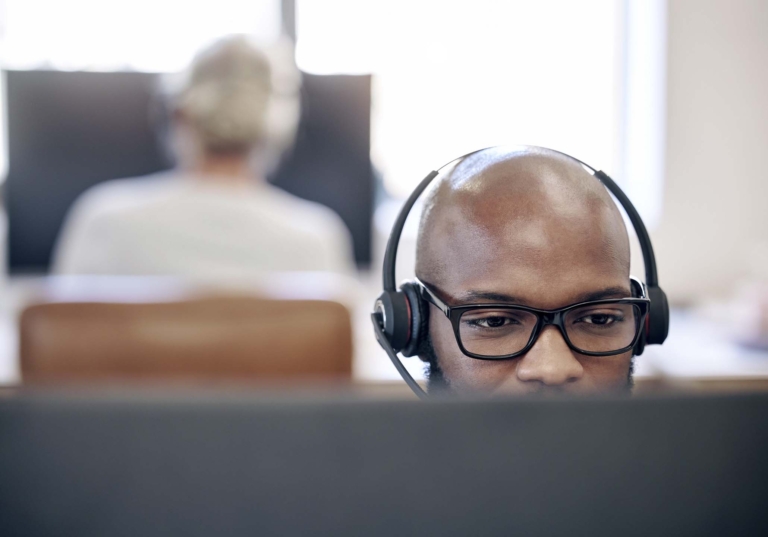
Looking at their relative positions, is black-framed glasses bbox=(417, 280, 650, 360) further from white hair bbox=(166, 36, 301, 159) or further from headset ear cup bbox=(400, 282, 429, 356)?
white hair bbox=(166, 36, 301, 159)

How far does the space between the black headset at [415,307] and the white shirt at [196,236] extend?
1.13m

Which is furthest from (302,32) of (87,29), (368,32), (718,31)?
(718,31)

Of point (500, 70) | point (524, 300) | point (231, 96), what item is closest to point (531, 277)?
point (524, 300)

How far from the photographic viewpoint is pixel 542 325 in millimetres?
581

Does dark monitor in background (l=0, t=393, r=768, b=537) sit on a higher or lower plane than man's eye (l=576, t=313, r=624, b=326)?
higher

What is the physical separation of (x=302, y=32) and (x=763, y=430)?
2372 mm

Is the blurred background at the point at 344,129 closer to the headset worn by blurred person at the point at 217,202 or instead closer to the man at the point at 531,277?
the headset worn by blurred person at the point at 217,202

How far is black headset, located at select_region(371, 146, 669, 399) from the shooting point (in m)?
0.63

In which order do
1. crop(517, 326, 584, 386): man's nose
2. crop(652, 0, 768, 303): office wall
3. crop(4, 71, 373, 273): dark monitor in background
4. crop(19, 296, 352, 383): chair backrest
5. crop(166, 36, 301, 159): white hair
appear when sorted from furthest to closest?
crop(652, 0, 768, 303): office wall, crop(4, 71, 373, 273): dark monitor in background, crop(166, 36, 301, 159): white hair, crop(19, 296, 352, 383): chair backrest, crop(517, 326, 584, 386): man's nose

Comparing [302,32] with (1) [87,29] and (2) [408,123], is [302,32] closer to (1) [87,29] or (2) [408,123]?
(2) [408,123]

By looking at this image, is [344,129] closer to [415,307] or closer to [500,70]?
[500,70]

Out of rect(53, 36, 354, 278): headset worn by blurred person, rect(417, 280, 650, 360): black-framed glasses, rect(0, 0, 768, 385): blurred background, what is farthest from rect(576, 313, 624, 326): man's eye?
rect(53, 36, 354, 278): headset worn by blurred person

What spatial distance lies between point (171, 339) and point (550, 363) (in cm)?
75

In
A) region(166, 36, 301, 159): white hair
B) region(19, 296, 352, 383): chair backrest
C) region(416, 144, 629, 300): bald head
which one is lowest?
region(19, 296, 352, 383): chair backrest
